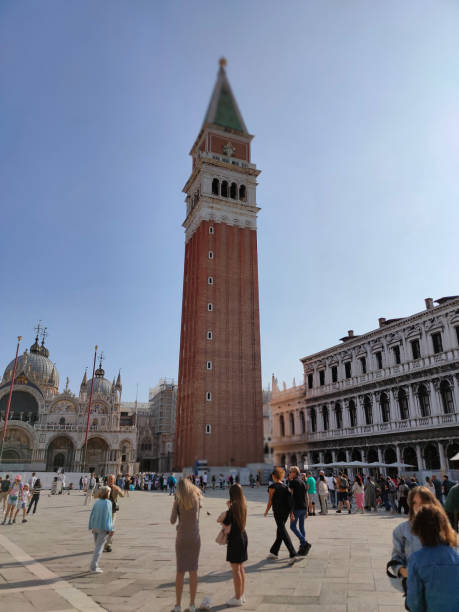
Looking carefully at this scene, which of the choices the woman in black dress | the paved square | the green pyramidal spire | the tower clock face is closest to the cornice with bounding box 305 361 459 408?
the paved square

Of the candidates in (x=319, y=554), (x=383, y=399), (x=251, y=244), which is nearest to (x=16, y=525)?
(x=319, y=554)

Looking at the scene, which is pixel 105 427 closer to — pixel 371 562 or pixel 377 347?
A: pixel 377 347

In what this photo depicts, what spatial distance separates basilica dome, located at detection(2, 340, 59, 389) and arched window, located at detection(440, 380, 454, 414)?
5755 cm

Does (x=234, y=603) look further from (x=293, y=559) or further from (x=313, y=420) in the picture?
(x=313, y=420)

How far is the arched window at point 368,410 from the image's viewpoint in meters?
35.6

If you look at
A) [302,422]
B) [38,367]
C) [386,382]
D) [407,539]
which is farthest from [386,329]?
[38,367]

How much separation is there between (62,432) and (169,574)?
55.4m

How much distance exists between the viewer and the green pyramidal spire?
57.3 metres

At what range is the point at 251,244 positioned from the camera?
52.8 m

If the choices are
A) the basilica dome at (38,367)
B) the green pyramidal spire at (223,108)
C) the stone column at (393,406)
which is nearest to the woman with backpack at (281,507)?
the stone column at (393,406)

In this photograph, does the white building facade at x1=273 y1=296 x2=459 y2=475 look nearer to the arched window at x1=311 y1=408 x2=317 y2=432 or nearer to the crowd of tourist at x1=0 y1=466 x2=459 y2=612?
the arched window at x1=311 y1=408 x2=317 y2=432

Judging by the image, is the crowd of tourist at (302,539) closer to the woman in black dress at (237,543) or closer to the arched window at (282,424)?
the woman in black dress at (237,543)

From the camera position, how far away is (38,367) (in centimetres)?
7306

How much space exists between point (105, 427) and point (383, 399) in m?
39.9
